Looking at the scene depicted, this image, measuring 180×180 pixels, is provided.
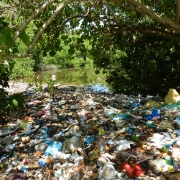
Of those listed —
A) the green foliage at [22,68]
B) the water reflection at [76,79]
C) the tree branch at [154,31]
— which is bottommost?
the water reflection at [76,79]

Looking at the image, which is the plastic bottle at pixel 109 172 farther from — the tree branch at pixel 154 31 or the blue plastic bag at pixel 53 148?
the tree branch at pixel 154 31

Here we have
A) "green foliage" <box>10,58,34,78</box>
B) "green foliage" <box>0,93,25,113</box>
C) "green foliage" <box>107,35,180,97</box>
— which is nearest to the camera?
"green foliage" <box>0,93,25,113</box>

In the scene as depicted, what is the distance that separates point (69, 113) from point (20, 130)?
919 millimetres

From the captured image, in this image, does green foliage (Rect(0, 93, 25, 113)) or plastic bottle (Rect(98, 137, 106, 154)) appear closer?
plastic bottle (Rect(98, 137, 106, 154))

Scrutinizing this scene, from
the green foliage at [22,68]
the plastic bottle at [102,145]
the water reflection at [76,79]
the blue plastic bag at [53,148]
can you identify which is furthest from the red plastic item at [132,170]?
the green foliage at [22,68]

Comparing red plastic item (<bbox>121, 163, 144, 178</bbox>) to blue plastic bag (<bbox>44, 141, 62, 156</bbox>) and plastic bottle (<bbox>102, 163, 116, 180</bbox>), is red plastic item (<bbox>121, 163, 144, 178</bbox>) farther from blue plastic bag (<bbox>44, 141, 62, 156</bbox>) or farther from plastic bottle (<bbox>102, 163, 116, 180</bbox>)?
blue plastic bag (<bbox>44, 141, 62, 156</bbox>)

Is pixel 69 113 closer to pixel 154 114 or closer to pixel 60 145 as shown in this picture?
pixel 60 145

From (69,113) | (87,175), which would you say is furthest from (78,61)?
(87,175)

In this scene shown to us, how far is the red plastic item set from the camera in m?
2.11

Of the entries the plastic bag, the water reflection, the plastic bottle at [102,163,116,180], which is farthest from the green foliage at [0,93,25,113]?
the water reflection

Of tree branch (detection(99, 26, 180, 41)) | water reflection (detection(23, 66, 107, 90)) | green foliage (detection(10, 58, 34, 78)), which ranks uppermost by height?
tree branch (detection(99, 26, 180, 41))

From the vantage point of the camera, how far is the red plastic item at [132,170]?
→ 6.91ft

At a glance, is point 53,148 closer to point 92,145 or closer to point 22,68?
point 92,145

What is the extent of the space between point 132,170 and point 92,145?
2.13 ft
